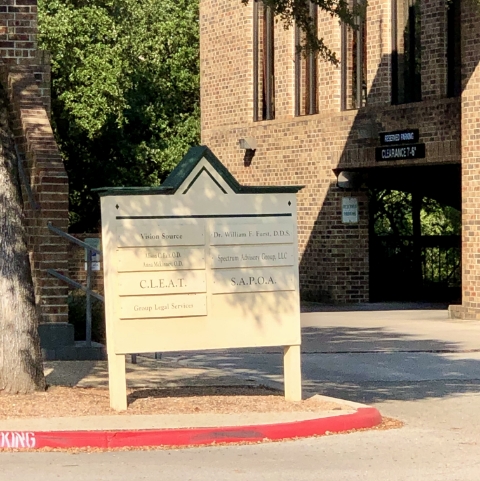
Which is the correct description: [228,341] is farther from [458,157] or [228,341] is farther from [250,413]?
[458,157]

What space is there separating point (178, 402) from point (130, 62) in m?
27.1

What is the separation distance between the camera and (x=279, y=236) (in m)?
11.2

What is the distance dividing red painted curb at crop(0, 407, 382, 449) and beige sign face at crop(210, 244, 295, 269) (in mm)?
1732

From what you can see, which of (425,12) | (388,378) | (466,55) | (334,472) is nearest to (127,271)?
(334,472)

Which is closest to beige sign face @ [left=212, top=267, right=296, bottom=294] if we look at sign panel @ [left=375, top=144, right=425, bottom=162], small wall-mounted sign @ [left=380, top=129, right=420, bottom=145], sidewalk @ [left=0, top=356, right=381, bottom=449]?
sidewalk @ [left=0, top=356, right=381, bottom=449]

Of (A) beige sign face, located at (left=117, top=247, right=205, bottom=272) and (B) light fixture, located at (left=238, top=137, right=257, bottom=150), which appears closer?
(A) beige sign face, located at (left=117, top=247, right=205, bottom=272)

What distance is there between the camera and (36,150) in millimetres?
14648

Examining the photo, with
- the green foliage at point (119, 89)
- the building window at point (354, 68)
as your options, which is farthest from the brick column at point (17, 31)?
the green foliage at point (119, 89)

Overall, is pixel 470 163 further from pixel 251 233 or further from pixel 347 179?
→ pixel 251 233

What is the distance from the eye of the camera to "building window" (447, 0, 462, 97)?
916 inches

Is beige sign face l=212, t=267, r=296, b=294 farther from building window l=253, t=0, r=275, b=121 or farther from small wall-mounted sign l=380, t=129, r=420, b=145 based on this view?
building window l=253, t=0, r=275, b=121

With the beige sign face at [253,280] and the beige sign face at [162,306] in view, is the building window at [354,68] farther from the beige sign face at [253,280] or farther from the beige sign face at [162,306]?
the beige sign face at [162,306]

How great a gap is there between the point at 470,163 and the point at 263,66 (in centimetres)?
782

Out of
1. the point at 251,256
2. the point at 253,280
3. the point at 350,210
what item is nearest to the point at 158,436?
the point at 253,280
